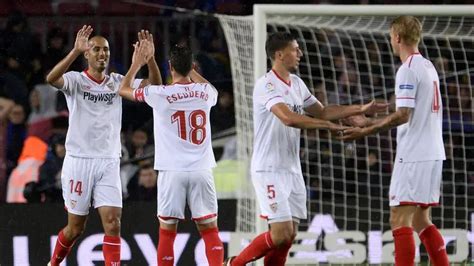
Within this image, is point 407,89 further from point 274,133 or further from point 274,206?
point 274,206

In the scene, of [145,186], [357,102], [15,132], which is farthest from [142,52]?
[357,102]

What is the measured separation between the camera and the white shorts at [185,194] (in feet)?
28.7

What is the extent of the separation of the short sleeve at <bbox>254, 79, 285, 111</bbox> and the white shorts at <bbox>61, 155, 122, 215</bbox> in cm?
126

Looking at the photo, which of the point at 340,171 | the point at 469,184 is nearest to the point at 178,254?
the point at 340,171

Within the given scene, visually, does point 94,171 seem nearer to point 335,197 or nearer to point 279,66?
point 279,66

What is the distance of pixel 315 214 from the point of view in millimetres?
11406

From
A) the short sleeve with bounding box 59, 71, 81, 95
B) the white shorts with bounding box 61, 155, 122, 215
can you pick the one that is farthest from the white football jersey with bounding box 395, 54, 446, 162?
the short sleeve with bounding box 59, 71, 81, 95

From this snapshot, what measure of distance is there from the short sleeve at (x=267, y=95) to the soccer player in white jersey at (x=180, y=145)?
Result: 43 cm

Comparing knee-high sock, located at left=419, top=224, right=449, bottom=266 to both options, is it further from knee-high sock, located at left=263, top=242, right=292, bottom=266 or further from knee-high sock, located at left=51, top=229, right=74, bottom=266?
knee-high sock, located at left=51, top=229, right=74, bottom=266

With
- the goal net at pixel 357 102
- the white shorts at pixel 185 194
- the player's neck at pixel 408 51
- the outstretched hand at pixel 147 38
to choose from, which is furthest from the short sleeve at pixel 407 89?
the goal net at pixel 357 102

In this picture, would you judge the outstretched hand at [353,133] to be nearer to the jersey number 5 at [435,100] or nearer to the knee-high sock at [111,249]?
the jersey number 5 at [435,100]

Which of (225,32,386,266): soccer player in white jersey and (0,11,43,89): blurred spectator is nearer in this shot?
(225,32,386,266): soccer player in white jersey

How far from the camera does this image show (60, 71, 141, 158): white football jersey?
29.8 feet

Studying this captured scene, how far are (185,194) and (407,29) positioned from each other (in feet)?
6.15
